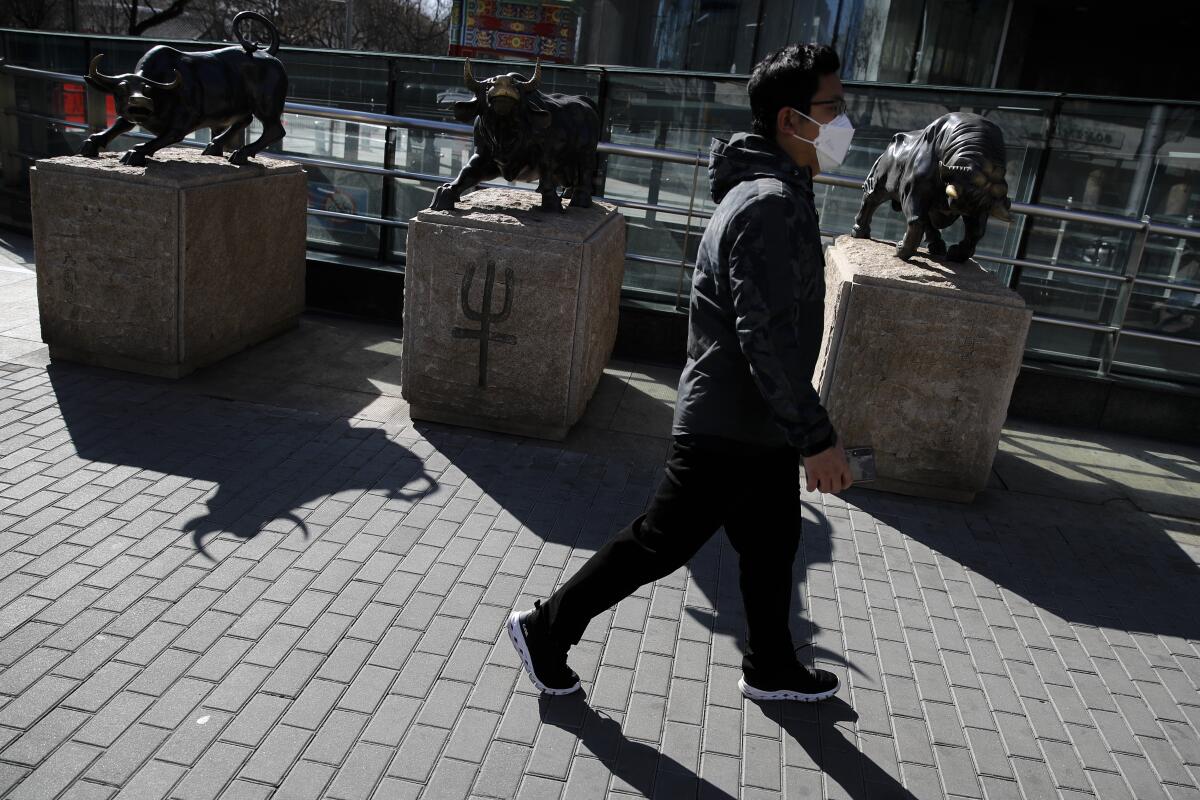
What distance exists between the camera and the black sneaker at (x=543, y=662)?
3.53 metres

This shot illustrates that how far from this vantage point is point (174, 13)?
23.4 m

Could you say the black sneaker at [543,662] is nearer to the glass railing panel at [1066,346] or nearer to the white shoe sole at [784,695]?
the white shoe sole at [784,695]

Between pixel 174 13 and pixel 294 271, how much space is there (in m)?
19.3

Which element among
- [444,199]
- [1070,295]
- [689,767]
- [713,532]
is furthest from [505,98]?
[1070,295]

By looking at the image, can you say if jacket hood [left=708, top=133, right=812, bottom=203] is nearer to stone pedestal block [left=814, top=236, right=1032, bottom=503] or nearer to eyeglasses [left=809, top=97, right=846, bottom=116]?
eyeglasses [left=809, top=97, right=846, bottom=116]

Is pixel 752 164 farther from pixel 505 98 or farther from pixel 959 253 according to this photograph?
pixel 959 253

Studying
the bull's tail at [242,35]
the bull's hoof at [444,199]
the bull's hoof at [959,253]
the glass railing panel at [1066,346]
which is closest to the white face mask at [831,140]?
the bull's hoof at [959,253]

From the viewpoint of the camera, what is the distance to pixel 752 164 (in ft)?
10.4

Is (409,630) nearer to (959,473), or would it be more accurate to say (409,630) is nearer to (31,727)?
(31,727)

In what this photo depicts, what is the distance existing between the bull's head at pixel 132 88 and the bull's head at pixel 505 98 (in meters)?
1.88

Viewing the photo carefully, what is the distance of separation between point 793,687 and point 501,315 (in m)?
2.91

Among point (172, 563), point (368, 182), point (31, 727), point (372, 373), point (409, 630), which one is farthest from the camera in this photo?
point (368, 182)

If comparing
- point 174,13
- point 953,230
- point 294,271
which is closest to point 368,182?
point 294,271

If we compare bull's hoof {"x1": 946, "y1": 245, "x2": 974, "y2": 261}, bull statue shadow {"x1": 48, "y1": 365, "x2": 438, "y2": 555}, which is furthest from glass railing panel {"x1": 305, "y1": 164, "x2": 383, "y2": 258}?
bull's hoof {"x1": 946, "y1": 245, "x2": 974, "y2": 261}
